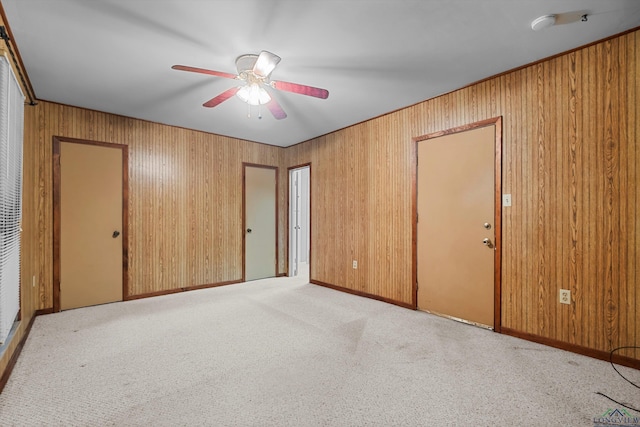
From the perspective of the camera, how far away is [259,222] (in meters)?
5.30

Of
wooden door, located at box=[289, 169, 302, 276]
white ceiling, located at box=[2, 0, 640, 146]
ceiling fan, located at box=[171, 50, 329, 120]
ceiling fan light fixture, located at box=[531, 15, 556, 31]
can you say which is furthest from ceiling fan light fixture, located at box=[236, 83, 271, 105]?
wooden door, located at box=[289, 169, 302, 276]

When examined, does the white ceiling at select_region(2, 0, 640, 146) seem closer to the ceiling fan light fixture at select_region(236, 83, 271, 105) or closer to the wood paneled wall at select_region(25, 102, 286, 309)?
the ceiling fan light fixture at select_region(236, 83, 271, 105)

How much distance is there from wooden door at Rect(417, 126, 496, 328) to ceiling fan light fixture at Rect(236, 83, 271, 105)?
1956 mm

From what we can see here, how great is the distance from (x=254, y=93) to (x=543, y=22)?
2234 mm

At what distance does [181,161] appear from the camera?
4453 millimetres

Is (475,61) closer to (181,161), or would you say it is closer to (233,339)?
(233,339)

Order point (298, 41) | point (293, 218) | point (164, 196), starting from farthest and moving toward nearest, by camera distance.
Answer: point (293, 218) < point (164, 196) < point (298, 41)

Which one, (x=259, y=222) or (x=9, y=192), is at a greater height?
(x=9, y=192)

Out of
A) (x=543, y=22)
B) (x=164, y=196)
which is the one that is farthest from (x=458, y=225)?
(x=164, y=196)

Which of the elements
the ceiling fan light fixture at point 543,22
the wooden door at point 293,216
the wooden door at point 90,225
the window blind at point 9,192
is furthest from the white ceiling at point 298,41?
the wooden door at point 293,216

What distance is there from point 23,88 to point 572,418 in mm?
5040

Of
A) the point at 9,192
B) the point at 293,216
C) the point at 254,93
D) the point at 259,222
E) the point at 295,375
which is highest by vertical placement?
the point at 254,93

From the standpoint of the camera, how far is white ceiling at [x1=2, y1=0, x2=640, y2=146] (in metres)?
1.90

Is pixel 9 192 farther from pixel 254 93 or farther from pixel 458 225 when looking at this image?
pixel 458 225
